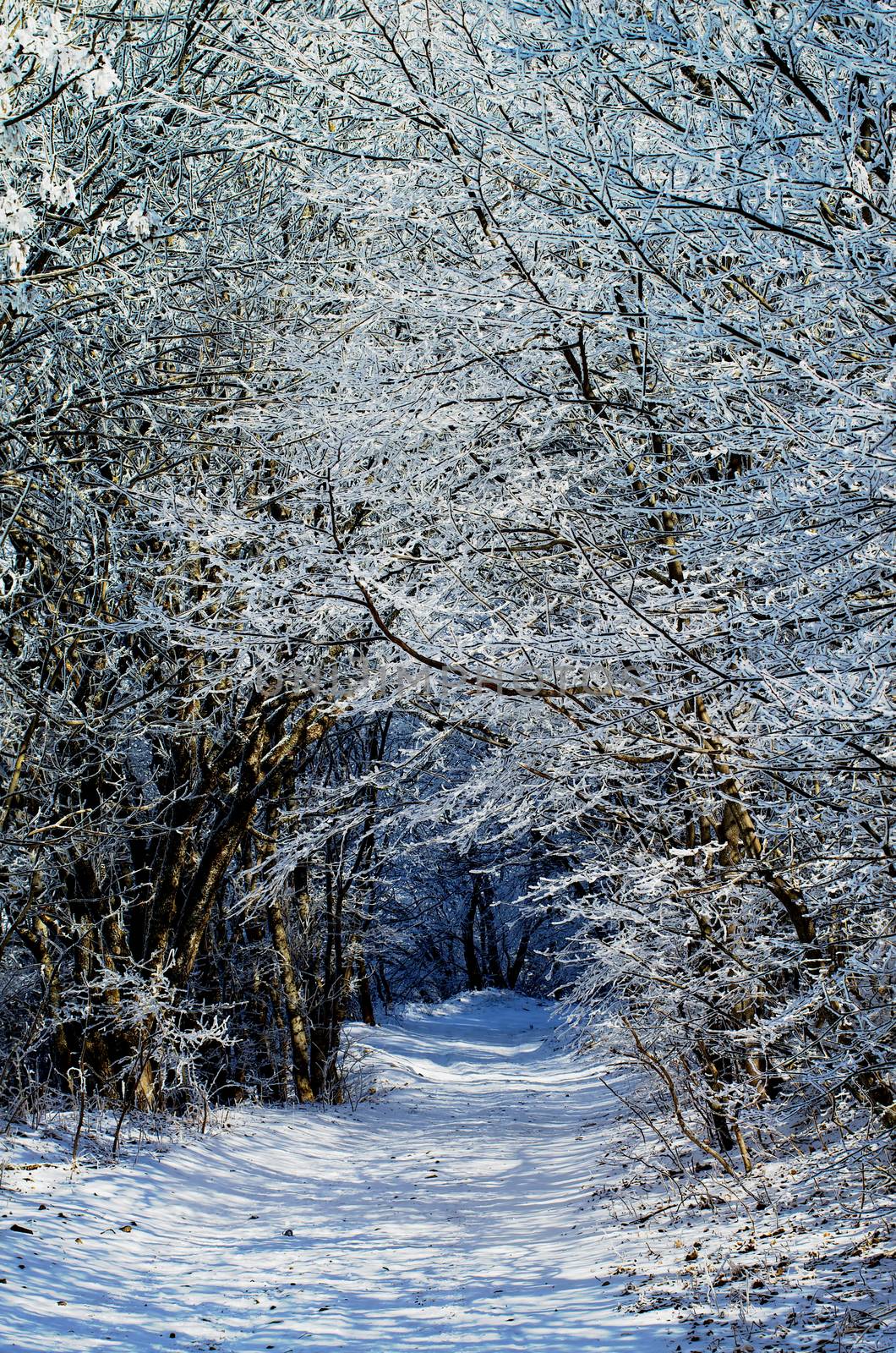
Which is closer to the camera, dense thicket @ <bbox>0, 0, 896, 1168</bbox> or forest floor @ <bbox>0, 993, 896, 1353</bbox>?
dense thicket @ <bbox>0, 0, 896, 1168</bbox>

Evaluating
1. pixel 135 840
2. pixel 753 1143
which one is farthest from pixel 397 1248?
pixel 135 840

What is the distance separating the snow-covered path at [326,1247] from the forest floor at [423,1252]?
0.02 m

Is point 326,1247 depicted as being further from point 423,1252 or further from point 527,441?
point 527,441

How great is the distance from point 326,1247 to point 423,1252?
0.61 m

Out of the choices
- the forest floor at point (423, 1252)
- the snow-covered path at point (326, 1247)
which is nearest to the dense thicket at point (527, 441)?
the forest floor at point (423, 1252)

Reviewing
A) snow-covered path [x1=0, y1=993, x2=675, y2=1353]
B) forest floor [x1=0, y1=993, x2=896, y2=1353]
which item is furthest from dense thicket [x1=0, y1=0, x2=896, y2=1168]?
snow-covered path [x1=0, y1=993, x2=675, y2=1353]

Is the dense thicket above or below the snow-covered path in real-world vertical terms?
above

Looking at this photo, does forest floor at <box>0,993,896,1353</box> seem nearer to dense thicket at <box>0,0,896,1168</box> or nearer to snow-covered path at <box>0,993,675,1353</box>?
snow-covered path at <box>0,993,675,1353</box>

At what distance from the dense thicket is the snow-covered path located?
115 centimetres

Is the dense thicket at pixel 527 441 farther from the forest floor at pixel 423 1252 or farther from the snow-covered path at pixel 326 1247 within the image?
the snow-covered path at pixel 326 1247

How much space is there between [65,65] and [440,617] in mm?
2287

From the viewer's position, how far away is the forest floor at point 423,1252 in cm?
448

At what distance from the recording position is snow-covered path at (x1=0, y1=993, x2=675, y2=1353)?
477 cm

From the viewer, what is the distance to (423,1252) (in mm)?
6250
